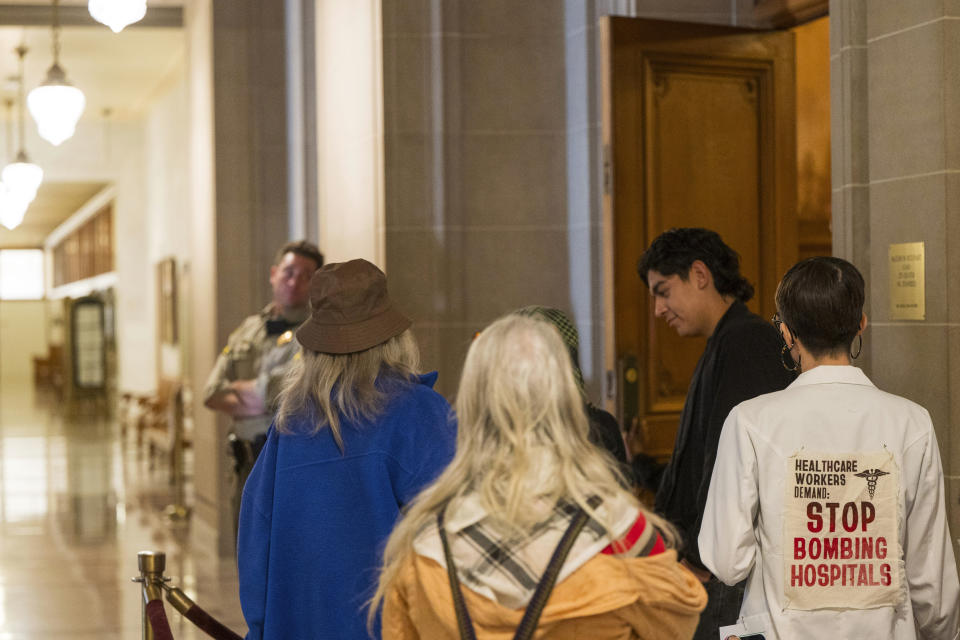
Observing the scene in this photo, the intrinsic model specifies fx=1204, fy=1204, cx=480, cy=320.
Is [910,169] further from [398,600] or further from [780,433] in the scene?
[398,600]

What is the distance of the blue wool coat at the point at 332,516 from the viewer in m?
2.74

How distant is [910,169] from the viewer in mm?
3746

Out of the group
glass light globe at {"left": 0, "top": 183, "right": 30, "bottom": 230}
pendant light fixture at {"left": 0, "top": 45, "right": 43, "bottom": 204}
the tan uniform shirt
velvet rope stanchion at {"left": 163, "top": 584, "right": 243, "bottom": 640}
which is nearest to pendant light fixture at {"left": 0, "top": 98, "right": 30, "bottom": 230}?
glass light globe at {"left": 0, "top": 183, "right": 30, "bottom": 230}

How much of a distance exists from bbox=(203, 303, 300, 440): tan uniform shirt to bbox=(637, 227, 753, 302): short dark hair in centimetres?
256

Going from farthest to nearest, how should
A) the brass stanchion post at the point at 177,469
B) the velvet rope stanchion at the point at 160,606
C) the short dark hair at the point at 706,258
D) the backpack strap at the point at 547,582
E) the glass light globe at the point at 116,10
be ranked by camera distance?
the brass stanchion post at the point at 177,469
the glass light globe at the point at 116,10
the short dark hair at the point at 706,258
the velvet rope stanchion at the point at 160,606
the backpack strap at the point at 547,582

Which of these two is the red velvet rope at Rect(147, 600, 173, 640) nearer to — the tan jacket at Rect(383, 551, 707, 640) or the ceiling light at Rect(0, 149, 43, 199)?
the tan jacket at Rect(383, 551, 707, 640)

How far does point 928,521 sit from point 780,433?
1.24 ft

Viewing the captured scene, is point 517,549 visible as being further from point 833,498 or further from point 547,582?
point 833,498

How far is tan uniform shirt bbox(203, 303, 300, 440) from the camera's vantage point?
5953 mm

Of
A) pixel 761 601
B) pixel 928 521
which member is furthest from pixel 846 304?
pixel 761 601

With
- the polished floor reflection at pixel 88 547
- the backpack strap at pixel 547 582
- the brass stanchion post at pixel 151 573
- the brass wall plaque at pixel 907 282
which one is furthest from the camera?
the polished floor reflection at pixel 88 547

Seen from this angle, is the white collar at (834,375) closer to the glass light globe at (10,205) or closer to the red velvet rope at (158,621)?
the red velvet rope at (158,621)

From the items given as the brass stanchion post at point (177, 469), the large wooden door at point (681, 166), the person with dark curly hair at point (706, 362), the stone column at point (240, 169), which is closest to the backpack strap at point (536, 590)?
the person with dark curly hair at point (706, 362)

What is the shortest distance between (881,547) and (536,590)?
3.38 ft
